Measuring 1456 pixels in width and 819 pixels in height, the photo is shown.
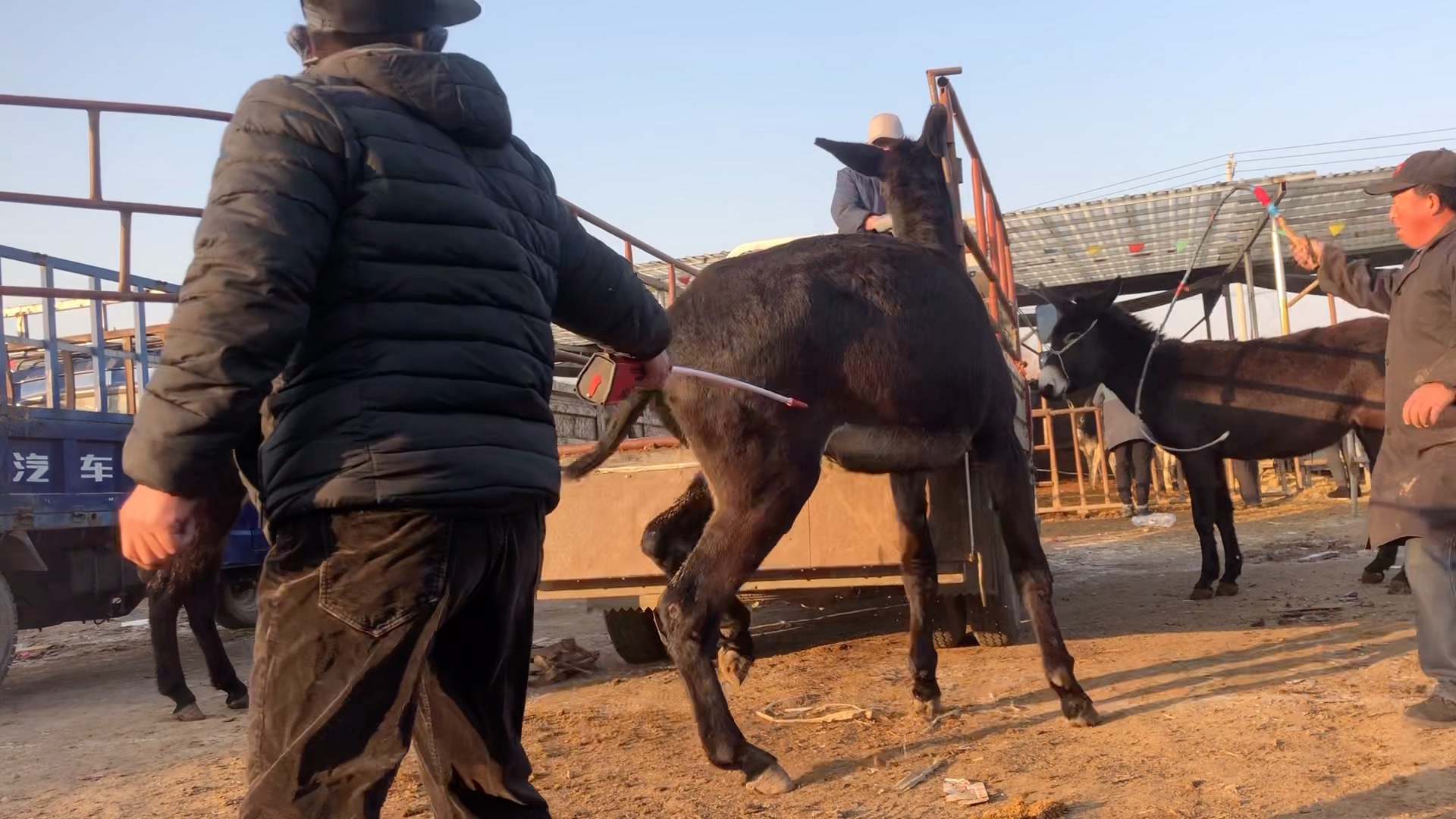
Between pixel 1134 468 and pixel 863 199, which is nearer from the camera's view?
pixel 863 199

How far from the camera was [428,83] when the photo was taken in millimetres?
1781

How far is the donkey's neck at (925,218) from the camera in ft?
15.5

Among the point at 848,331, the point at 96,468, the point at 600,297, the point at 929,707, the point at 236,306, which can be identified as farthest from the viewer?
the point at 96,468

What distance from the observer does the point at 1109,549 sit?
11.0 metres

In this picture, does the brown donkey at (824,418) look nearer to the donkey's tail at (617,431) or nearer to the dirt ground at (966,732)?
the donkey's tail at (617,431)

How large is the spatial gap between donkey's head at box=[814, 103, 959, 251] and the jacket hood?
3.04 metres

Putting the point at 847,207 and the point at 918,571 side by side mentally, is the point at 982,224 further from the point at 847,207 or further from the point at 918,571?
the point at 918,571

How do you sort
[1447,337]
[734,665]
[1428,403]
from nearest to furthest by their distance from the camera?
[1428,403] → [1447,337] → [734,665]

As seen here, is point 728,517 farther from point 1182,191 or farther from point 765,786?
point 1182,191

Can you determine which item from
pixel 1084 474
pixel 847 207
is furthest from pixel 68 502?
pixel 1084 474

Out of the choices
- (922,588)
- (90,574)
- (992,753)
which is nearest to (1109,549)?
(922,588)

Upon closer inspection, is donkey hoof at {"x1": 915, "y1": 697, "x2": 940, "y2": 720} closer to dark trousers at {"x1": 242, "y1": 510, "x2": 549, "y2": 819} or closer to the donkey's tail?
the donkey's tail

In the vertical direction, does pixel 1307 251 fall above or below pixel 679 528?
above

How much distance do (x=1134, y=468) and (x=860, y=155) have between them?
11.0m
